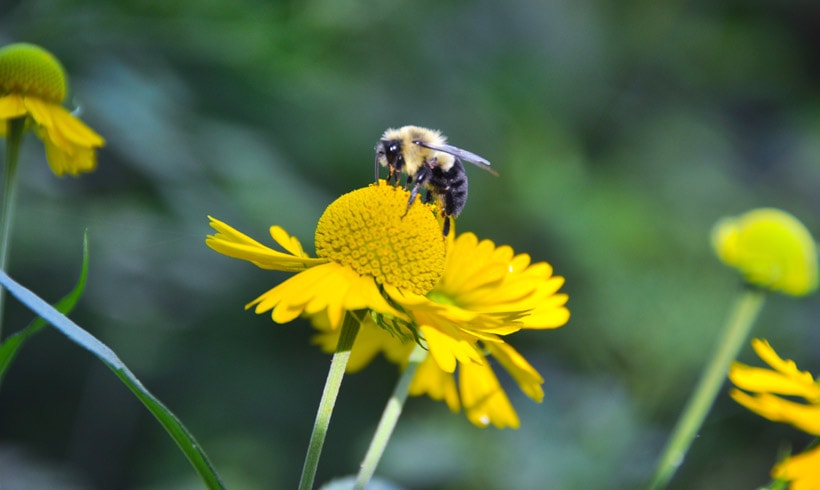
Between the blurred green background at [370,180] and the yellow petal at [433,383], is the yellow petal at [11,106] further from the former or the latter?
the yellow petal at [433,383]

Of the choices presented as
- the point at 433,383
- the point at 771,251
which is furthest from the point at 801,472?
the point at 771,251

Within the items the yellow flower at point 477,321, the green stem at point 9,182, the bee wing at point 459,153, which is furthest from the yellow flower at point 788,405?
the green stem at point 9,182

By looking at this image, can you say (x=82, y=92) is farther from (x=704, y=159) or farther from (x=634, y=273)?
(x=704, y=159)

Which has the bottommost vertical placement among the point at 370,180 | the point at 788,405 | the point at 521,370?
the point at 370,180

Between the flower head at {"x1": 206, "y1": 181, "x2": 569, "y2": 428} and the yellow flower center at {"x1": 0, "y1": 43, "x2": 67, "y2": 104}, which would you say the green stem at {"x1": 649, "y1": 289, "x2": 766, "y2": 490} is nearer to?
the flower head at {"x1": 206, "y1": 181, "x2": 569, "y2": 428}

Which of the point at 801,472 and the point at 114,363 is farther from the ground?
the point at 801,472

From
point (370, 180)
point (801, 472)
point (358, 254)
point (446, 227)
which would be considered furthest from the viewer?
point (370, 180)

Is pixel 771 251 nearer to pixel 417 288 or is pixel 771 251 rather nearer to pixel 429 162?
pixel 429 162

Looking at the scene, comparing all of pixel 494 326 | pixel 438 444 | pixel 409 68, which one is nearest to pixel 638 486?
pixel 438 444
